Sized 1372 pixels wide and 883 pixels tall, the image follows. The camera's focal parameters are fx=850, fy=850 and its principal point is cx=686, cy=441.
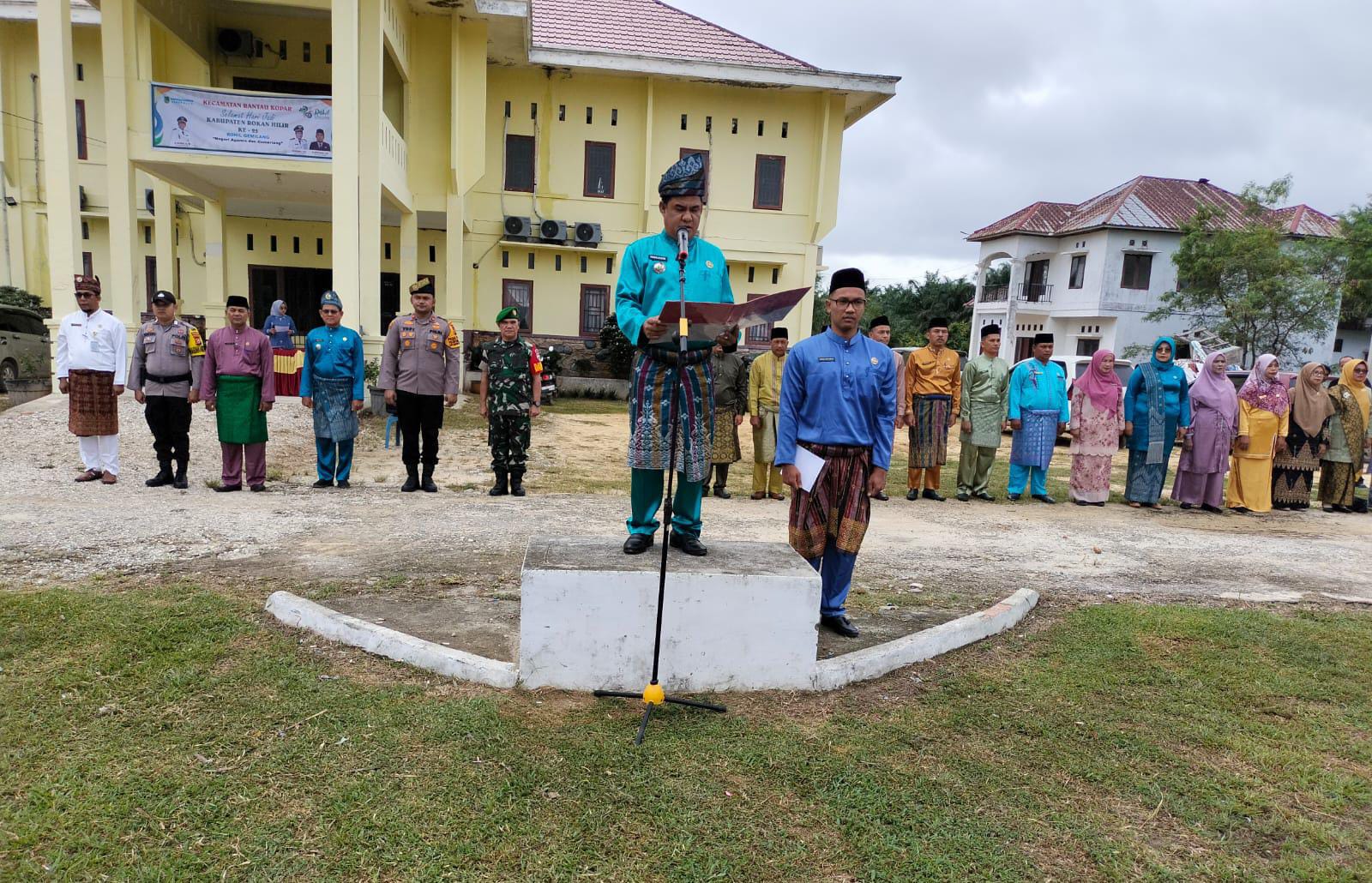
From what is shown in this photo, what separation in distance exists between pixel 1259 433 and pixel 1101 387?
1.92 metres

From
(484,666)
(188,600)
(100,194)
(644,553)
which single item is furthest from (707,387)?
(100,194)

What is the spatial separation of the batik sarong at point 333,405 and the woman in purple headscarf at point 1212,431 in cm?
886

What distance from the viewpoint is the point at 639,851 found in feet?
8.30

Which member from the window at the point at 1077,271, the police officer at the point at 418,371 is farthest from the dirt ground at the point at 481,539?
the window at the point at 1077,271

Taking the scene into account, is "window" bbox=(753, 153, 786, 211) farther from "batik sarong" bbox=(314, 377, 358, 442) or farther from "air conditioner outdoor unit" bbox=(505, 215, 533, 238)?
"batik sarong" bbox=(314, 377, 358, 442)

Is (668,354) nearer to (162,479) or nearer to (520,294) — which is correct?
(162,479)

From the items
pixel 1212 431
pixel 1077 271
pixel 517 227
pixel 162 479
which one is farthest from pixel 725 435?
pixel 1077 271

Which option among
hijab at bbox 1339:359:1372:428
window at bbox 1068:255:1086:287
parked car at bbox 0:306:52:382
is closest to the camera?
hijab at bbox 1339:359:1372:428

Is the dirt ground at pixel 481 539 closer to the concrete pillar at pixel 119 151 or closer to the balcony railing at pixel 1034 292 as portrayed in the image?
the concrete pillar at pixel 119 151

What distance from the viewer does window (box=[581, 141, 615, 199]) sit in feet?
68.0

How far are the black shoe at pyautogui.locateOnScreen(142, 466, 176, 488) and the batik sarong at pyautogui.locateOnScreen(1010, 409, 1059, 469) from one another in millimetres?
8610

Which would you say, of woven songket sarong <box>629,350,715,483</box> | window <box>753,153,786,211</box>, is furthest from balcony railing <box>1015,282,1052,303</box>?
woven songket sarong <box>629,350,715,483</box>

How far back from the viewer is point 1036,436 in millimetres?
9391

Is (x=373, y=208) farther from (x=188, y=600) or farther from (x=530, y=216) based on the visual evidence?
(x=188, y=600)
